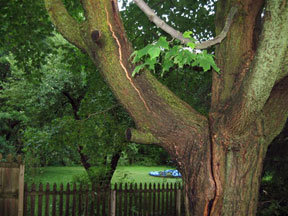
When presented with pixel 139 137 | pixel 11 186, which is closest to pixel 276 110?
pixel 139 137

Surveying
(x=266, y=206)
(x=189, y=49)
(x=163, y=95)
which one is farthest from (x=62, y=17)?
(x=266, y=206)

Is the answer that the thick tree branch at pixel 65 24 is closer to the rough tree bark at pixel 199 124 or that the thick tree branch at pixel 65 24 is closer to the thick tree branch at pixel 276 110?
the rough tree bark at pixel 199 124

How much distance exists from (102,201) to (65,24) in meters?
5.72

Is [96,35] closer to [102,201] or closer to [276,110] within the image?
[276,110]

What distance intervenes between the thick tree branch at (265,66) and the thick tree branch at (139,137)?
0.97 m

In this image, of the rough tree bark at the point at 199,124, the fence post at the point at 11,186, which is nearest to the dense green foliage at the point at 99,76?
the fence post at the point at 11,186

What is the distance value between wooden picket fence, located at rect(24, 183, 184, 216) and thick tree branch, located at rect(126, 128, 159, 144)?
452cm

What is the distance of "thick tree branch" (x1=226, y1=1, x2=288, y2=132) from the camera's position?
320 centimetres

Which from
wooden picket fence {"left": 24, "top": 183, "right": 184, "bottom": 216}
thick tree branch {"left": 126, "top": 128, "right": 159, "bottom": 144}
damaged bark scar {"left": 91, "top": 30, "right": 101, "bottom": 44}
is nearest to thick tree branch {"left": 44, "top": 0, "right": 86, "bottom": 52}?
damaged bark scar {"left": 91, "top": 30, "right": 101, "bottom": 44}

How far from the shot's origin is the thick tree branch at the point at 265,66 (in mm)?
3195

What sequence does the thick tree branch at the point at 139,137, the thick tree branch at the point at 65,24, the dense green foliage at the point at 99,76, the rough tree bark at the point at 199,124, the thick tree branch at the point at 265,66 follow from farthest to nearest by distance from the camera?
the dense green foliage at the point at 99,76 < the thick tree branch at the point at 65,24 < the thick tree branch at the point at 139,137 < the rough tree bark at the point at 199,124 < the thick tree branch at the point at 265,66

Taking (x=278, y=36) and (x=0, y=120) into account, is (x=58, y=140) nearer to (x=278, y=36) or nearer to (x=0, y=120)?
(x=278, y=36)

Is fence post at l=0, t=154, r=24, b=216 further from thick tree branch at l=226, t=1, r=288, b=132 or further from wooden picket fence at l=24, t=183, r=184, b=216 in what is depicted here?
thick tree branch at l=226, t=1, r=288, b=132

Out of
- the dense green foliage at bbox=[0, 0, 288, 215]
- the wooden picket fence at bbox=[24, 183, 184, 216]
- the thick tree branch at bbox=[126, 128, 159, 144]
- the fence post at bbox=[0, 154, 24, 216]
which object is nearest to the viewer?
the thick tree branch at bbox=[126, 128, 159, 144]
